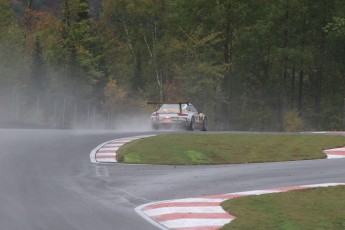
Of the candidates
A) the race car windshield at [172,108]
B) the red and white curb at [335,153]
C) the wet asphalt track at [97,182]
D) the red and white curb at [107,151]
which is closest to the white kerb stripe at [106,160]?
the red and white curb at [107,151]

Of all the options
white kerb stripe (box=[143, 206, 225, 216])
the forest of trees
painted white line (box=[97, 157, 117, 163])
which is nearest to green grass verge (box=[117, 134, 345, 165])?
painted white line (box=[97, 157, 117, 163])

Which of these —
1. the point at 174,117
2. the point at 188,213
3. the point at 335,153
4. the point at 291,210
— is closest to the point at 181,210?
the point at 188,213

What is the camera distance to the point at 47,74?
54469 millimetres

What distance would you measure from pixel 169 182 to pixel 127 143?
7741mm

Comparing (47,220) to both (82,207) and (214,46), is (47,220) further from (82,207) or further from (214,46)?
(214,46)

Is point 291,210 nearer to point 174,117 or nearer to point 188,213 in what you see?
point 188,213

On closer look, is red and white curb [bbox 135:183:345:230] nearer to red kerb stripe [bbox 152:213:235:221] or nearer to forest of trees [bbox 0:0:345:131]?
red kerb stripe [bbox 152:213:235:221]

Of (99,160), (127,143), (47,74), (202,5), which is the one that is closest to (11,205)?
(99,160)

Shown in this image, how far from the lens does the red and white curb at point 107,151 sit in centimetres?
1825

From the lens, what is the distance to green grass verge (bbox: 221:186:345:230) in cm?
945

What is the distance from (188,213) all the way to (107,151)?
9.89 metres

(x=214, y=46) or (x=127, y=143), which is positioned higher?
(x=214, y=46)

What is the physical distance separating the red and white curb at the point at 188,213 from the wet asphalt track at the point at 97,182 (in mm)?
280

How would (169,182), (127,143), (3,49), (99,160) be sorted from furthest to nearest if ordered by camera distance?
(3,49), (127,143), (99,160), (169,182)
